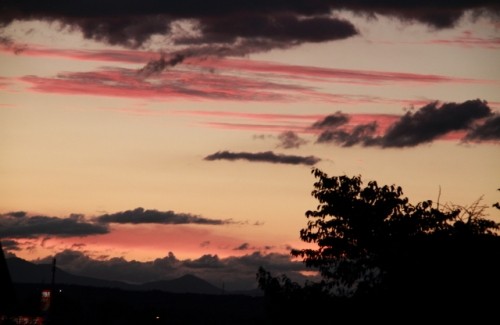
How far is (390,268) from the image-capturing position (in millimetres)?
39031

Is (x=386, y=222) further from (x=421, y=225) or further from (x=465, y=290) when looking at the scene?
(x=465, y=290)

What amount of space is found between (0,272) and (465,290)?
16.0 m

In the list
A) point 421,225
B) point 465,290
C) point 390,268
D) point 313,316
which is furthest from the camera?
point 421,225

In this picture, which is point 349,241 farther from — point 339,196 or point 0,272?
point 0,272

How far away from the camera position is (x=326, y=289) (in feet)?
146

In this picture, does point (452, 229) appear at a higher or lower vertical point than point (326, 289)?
higher

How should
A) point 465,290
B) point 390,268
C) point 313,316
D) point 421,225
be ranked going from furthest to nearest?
point 421,225, point 313,316, point 390,268, point 465,290

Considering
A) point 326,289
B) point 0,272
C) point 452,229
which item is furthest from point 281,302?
point 0,272

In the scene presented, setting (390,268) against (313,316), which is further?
(313,316)

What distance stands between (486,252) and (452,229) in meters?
4.24

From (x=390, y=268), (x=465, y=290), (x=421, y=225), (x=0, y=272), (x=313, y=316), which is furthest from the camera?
(x=421, y=225)

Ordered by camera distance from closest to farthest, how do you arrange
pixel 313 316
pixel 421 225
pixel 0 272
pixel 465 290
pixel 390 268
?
pixel 0 272
pixel 465 290
pixel 390 268
pixel 313 316
pixel 421 225

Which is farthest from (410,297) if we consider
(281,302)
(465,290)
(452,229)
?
(281,302)

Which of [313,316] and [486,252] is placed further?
[313,316]
